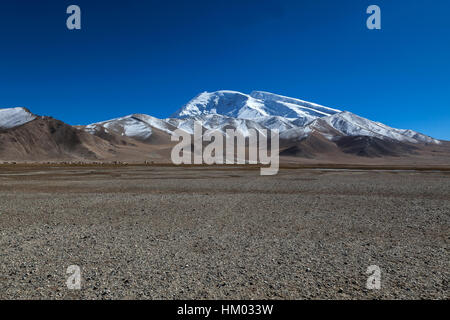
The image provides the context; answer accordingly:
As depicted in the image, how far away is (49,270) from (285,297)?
233 inches

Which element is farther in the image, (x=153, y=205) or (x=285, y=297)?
(x=153, y=205)

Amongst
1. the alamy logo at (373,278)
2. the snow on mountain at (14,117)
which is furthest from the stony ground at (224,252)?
the snow on mountain at (14,117)

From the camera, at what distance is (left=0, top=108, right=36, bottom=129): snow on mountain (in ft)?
489

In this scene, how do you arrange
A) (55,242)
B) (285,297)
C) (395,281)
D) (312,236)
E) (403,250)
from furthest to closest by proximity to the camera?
(312,236) < (55,242) < (403,250) < (395,281) < (285,297)

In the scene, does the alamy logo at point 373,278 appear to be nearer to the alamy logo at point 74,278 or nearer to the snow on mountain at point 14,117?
the alamy logo at point 74,278

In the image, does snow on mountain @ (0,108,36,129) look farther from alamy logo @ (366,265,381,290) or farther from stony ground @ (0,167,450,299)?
alamy logo @ (366,265,381,290)

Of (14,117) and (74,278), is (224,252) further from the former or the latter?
(14,117)

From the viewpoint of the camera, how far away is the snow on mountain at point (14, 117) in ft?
489

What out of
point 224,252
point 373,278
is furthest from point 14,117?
point 373,278

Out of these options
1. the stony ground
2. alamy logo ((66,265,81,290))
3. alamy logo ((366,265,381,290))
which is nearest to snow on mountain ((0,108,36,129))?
the stony ground
